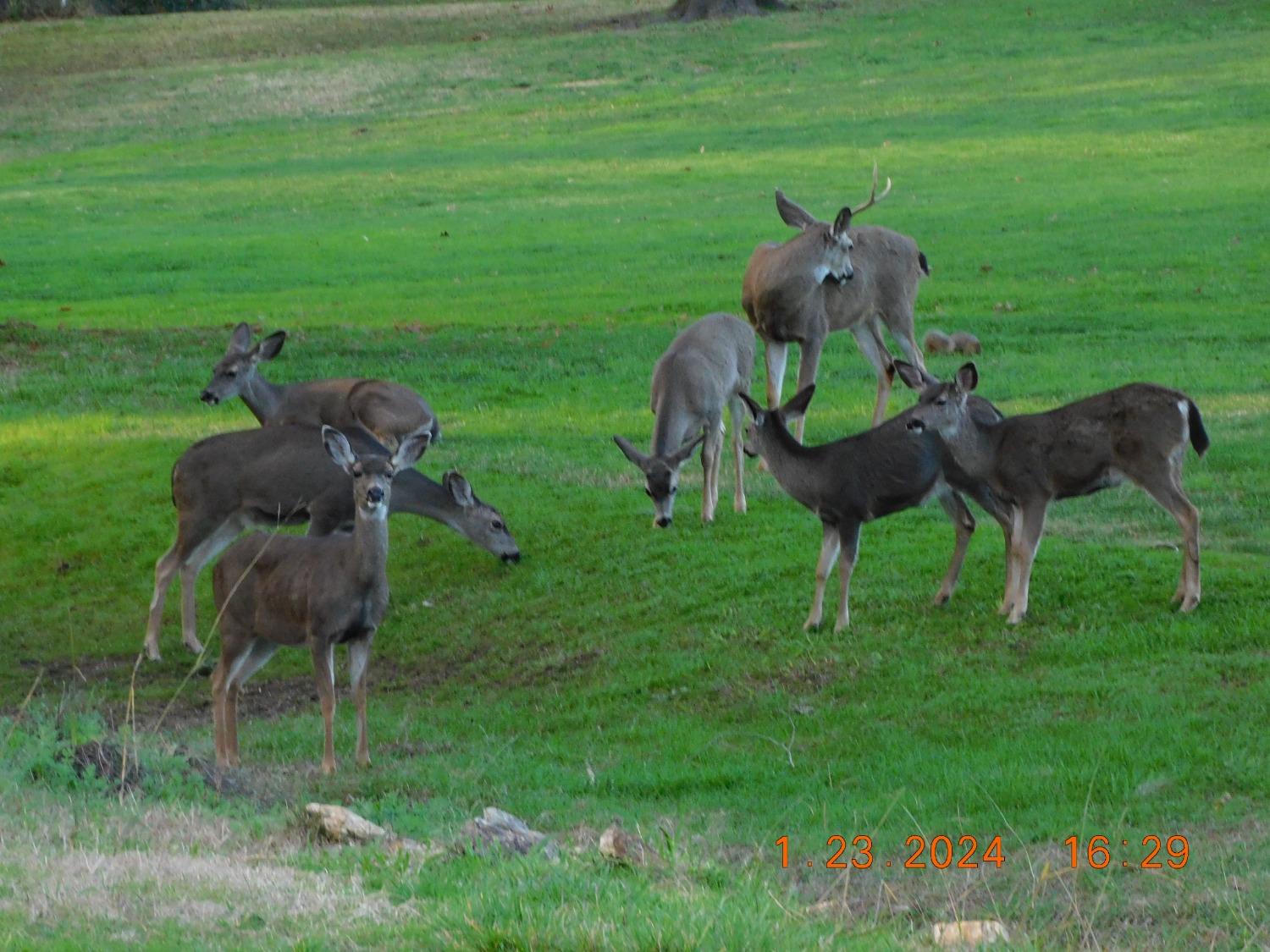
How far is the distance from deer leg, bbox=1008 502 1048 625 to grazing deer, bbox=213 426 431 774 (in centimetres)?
373

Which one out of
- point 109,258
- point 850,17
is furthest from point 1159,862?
point 850,17

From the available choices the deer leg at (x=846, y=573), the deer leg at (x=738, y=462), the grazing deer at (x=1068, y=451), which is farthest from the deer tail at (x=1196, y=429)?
the deer leg at (x=738, y=462)

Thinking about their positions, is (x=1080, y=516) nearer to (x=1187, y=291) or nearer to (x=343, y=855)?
(x=343, y=855)

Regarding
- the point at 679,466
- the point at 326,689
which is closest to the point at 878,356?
the point at 679,466

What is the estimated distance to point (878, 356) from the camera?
1753 centimetres

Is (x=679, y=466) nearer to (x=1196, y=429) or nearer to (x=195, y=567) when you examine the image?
(x=195, y=567)

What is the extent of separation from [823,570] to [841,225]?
17.1 feet

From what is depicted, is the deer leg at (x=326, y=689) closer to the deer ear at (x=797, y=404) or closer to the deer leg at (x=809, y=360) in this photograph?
the deer ear at (x=797, y=404)

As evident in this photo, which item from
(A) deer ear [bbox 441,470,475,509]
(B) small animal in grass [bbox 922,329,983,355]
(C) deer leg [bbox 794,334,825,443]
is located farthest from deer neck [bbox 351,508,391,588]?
(B) small animal in grass [bbox 922,329,983,355]

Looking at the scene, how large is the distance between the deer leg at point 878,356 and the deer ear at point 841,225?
4.21ft

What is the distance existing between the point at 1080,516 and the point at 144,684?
691 cm

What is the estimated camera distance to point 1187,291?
24359mm

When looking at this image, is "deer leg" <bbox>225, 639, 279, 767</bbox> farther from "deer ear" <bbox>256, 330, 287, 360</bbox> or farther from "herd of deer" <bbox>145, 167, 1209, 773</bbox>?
"deer ear" <bbox>256, 330, 287, 360</bbox>

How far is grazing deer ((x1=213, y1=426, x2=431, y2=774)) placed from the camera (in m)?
10.3
